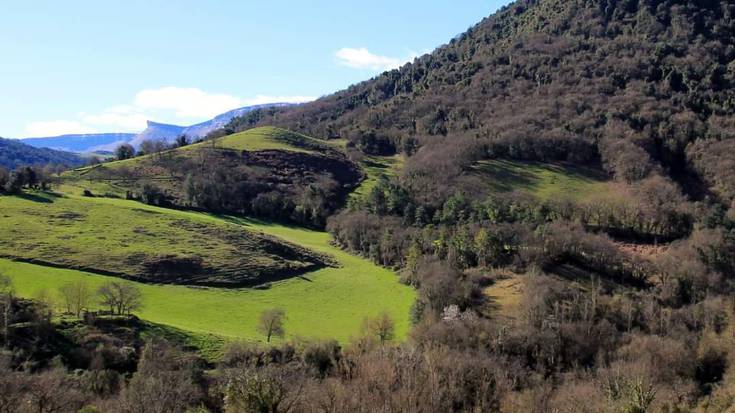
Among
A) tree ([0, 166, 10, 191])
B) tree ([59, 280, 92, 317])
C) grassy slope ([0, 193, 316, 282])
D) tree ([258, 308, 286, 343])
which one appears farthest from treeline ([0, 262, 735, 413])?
tree ([0, 166, 10, 191])

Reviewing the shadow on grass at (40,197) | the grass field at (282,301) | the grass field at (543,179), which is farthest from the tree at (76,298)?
the grass field at (543,179)

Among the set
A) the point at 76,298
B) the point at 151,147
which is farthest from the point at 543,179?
the point at 151,147

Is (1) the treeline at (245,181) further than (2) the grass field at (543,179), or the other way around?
(1) the treeline at (245,181)

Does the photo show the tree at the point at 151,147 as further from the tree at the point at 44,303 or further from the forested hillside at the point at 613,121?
the tree at the point at 44,303

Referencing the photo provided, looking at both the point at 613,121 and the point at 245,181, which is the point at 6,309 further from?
the point at 613,121

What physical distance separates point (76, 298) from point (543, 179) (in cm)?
10403

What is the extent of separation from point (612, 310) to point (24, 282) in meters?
76.7

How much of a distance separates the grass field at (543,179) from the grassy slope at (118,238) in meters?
55.9

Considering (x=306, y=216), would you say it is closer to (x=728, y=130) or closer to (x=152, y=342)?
(x=152, y=342)

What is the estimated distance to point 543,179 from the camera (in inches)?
5217

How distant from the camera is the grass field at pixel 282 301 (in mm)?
69250

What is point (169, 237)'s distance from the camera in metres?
97.7

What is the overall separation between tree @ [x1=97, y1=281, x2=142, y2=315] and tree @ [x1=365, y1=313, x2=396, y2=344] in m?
28.0

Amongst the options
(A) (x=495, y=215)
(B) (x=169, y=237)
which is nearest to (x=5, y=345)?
(B) (x=169, y=237)
